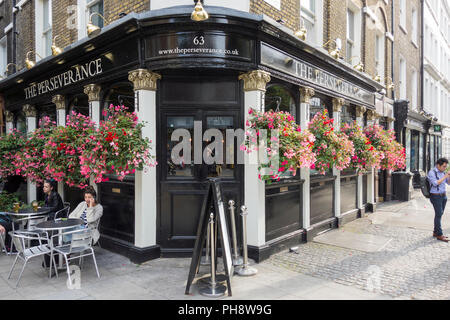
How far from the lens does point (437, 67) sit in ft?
74.8

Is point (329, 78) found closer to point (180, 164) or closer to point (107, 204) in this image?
point (180, 164)

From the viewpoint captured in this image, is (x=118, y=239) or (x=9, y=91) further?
(x=9, y=91)

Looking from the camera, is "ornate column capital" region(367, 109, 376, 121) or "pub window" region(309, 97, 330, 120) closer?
"pub window" region(309, 97, 330, 120)

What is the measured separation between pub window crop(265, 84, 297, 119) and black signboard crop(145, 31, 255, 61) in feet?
3.95

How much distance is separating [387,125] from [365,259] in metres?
8.97

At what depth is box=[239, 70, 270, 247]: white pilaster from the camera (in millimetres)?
5992

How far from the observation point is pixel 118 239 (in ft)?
21.9

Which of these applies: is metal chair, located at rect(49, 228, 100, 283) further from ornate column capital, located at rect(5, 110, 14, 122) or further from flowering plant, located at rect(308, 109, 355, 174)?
ornate column capital, located at rect(5, 110, 14, 122)

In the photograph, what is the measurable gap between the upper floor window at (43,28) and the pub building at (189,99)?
3.79m

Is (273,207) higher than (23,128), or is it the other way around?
(23,128)

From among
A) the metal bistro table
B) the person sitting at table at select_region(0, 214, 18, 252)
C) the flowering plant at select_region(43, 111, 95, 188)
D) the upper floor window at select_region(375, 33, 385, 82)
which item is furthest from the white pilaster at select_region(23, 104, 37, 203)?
the upper floor window at select_region(375, 33, 385, 82)

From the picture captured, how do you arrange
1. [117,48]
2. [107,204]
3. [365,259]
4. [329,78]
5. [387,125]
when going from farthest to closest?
[387,125] < [329,78] < [107,204] < [117,48] < [365,259]
